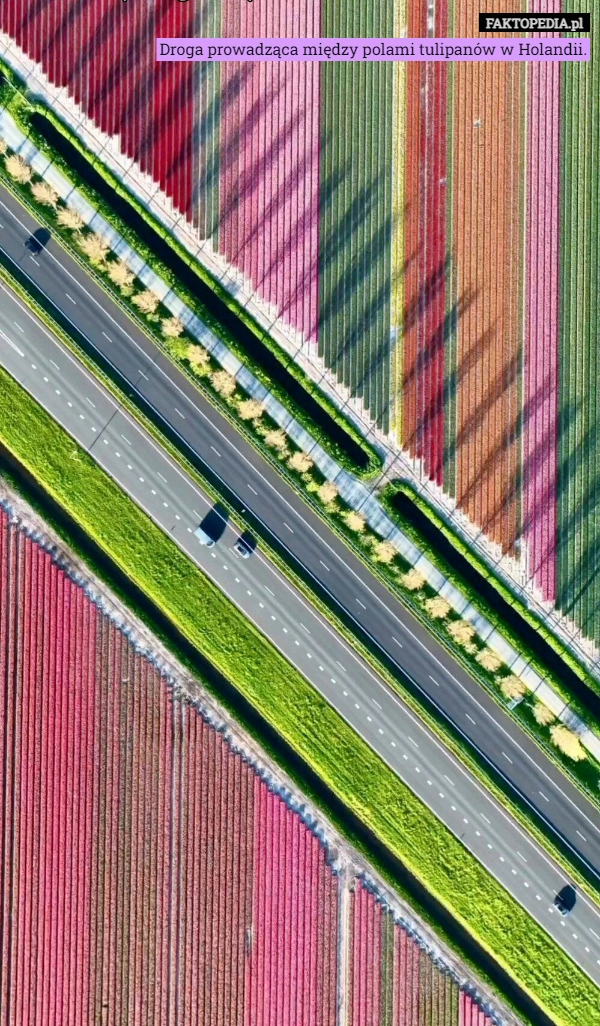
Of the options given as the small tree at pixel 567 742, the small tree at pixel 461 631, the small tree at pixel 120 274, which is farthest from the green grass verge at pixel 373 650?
the small tree at pixel 120 274

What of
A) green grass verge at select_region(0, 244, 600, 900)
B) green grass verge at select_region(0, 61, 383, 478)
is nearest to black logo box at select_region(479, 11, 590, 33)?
green grass verge at select_region(0, 61, 383, 478)

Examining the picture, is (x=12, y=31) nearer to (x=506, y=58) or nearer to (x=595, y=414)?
(x=506, y=58)

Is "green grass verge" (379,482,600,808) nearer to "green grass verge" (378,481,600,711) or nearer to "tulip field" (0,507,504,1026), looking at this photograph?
"green grass verge" (378,481,600,711)

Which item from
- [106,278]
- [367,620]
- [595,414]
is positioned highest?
[595,414]

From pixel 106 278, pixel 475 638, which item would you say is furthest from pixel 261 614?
pixel 106 278

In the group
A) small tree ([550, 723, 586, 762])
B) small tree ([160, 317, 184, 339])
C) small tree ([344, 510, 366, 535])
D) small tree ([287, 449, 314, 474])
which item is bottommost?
small tree ([550, 723, 586, 762])

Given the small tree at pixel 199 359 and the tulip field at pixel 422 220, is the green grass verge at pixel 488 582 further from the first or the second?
the small tree at pixel 199 359

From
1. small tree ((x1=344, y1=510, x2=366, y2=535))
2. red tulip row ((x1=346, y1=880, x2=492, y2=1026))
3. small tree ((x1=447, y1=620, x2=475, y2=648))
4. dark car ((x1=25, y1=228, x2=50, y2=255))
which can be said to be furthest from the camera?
dark car ((x1=25, y1=228, x2=50, y2=255))
